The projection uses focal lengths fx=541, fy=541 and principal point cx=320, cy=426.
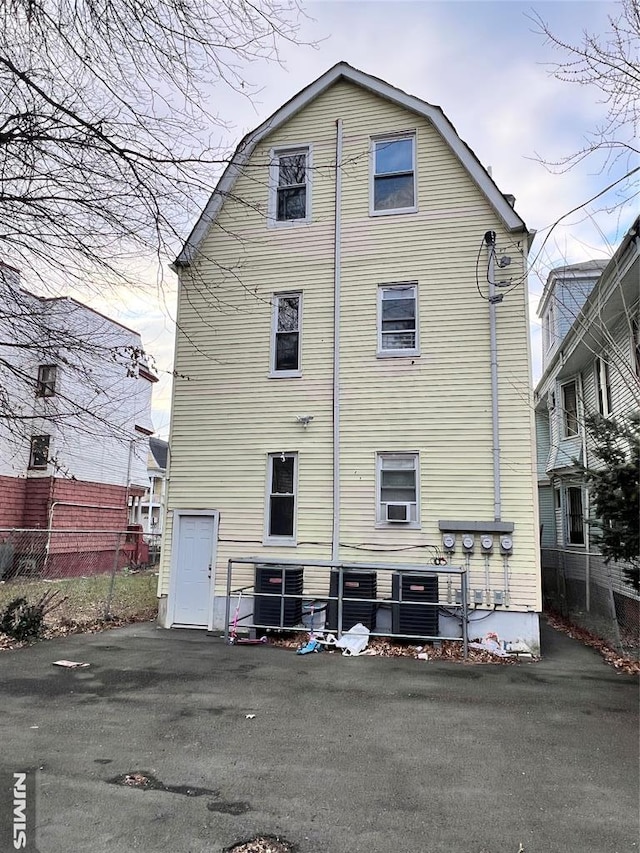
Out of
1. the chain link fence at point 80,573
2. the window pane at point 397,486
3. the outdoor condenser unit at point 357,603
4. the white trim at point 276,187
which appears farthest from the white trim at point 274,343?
the chain link fence at point 80,573

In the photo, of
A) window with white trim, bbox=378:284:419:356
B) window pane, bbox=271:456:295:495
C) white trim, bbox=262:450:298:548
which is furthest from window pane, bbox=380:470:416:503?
window with white trim, bbox=378:284:419:356

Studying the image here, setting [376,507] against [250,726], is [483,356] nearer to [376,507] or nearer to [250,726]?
[376,507]

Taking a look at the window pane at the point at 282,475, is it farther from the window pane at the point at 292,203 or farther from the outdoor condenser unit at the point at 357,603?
the window pane at the point at 292,203

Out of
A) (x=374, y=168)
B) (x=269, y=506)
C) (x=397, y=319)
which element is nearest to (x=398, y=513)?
(x=269, y=506)

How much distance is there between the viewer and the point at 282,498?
34.1 ft

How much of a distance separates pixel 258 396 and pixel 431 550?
4397mm

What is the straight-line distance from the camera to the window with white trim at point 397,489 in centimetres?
974

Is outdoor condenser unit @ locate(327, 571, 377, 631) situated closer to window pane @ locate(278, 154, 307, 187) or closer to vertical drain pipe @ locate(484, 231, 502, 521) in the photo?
vertical drain pipe @ locate(484, 231, 502, 521)

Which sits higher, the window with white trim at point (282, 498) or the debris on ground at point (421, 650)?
the window with white trim at point (282, 498)

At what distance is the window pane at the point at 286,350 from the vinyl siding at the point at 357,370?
27cm

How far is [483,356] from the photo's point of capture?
32.2 ft

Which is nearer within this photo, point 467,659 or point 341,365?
point 467,659

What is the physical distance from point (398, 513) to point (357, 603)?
68.7 inches

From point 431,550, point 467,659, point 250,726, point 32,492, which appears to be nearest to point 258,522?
point 431,550
